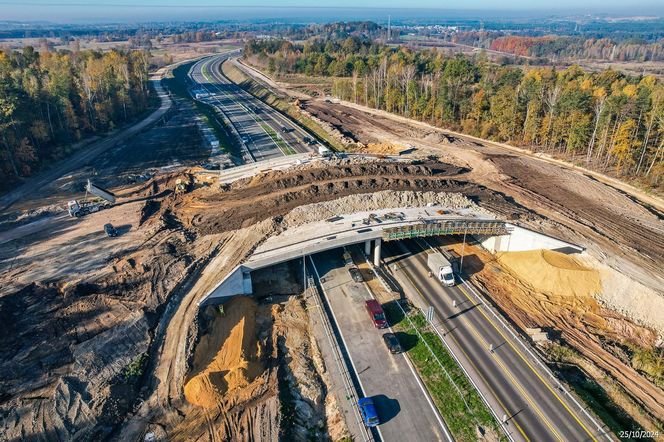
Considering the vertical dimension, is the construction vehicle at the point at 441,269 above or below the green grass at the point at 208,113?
below

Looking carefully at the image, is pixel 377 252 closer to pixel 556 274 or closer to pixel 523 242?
pixel 523 242

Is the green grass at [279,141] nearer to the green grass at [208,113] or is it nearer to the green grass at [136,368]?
the green grass at [208,113]

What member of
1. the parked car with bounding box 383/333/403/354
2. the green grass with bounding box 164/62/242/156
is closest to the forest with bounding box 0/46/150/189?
the green grass with bounding box 164/62/242/156

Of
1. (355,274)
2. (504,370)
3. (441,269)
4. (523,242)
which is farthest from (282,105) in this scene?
(504,370)

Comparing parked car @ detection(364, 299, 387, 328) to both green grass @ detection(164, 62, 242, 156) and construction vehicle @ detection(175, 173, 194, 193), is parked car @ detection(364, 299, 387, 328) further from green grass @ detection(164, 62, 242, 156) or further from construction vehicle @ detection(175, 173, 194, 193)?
green grass @ detection(164, 62, 242, 156)

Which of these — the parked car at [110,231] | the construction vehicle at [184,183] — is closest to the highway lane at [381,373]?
the parked car at [110,231]
